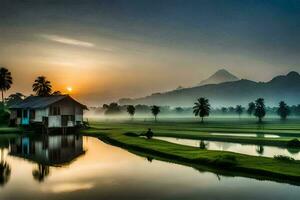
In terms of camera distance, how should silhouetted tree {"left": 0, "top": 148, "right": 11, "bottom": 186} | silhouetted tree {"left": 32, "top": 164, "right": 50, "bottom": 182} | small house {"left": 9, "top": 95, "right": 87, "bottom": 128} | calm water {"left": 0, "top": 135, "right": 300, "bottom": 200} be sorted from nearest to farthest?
A: 1. calm water {"left": 0, "top": 135, "right": 300, "bottom": 200}
2. silhouetted tree {"left": 0, "top": 148, "right": 11, "bottom": 186}
3. silhouetted tree {"left": 32, "top": 164, "right": 50, "bottom": 182}
4. small house {"left": 9, "top": 95, "right": 87, "bottom": 128}

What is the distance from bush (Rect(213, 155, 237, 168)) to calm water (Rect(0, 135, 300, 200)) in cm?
270

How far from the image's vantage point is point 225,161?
33.9 meters

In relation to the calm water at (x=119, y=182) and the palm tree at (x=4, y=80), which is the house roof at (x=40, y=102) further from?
the calm water at (x=119, y=182)

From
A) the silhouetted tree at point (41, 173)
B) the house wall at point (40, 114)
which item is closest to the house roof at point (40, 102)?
the house wall at point (40, 114)

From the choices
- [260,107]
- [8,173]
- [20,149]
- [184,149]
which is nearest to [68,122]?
[20,149]

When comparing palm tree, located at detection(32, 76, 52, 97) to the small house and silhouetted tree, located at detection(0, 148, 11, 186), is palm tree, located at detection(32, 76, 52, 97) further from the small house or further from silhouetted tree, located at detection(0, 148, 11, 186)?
silhouetted tree, located at detection(0, 148, 11, 186)

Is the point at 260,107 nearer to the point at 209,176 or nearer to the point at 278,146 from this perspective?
the point at 278,146

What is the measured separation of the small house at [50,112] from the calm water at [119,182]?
47.9m

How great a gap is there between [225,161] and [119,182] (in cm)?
1080

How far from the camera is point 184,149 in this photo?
45.3 metres

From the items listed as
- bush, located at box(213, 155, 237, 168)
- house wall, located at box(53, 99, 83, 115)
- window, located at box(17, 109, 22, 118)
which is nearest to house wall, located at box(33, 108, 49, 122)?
house wall, located at box(53, 99, 83, 115)

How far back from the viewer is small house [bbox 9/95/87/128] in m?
86.9

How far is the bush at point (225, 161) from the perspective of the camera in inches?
1321

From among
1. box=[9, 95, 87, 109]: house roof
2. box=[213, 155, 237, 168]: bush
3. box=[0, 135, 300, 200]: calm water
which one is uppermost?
box=[9, 95, 87, 109]: house roof
